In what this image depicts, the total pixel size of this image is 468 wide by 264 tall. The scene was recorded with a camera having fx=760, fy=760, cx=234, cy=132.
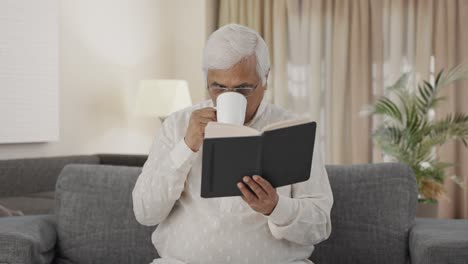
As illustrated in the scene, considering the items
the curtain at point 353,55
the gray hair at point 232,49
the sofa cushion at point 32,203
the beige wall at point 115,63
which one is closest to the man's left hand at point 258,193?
the gray hair at point 232,49

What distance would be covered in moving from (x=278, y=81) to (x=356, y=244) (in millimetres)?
3968

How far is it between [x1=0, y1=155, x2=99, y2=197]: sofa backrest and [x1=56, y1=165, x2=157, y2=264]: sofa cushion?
6.29 ft

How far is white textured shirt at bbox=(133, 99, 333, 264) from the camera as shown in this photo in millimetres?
2006

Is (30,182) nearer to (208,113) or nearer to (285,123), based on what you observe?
(208,113)

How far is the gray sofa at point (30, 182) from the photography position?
4.06 m

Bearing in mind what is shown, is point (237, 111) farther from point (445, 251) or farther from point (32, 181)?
point (32, 181)

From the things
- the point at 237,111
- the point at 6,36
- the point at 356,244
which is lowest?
the point at 356,244

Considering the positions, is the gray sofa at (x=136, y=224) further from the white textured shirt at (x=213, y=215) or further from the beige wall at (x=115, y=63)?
the beige wall at (x=115, y=63)

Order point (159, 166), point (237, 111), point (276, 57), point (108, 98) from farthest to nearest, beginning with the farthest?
point (276, 57)
point (108, 98)
point (159, 166)
point (237, 111)

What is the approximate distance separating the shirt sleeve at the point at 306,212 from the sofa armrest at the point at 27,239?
73 centimetres

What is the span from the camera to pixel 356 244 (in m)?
2.37

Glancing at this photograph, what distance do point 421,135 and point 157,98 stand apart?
6.21 ft

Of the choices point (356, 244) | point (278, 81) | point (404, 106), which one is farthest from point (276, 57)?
point (356, 244)

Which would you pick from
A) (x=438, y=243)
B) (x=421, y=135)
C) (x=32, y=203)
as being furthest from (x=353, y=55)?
(x=438, y=243)
